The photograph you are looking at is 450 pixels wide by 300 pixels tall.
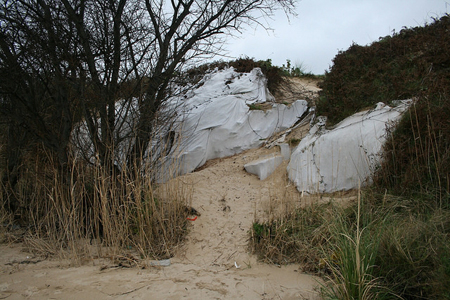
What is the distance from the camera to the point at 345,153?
4.93 metres

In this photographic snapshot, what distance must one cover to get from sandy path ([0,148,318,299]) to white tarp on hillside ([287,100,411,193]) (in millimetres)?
876

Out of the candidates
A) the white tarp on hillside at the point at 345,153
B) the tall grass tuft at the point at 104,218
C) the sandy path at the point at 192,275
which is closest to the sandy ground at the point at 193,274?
the sandy path at the point at 192,275

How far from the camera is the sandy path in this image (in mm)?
3096

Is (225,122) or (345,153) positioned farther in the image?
(225,122)

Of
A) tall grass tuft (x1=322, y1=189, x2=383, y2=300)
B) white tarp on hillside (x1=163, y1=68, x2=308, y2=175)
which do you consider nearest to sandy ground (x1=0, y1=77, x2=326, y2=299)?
tall grass tuft (x1=322, y1=189, x2=383, y2=300)

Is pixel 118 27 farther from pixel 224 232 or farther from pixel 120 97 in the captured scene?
pixel 224 232

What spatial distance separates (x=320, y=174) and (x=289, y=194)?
41.9 inches

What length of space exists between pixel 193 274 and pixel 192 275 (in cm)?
3

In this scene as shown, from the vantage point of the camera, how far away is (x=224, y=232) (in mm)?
4602

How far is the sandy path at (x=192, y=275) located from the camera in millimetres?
3096

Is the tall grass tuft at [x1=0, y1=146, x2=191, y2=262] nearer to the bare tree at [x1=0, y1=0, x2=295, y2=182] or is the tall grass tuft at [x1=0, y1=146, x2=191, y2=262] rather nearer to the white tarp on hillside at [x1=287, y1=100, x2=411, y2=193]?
the bare tree at [x1=0, y1=0, x2=295, y2=182]

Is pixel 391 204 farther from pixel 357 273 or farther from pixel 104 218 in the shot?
pixel 104 218

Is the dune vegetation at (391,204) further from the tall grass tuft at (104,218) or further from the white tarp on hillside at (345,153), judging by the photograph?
the tall grass tuft at (104,218)

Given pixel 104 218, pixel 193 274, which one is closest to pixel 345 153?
pixel 193 274
